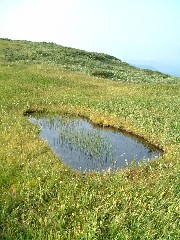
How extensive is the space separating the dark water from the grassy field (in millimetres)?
897

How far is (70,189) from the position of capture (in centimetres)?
1240

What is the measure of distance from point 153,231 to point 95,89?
26.8 meters

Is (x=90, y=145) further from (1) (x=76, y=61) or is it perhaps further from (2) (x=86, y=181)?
(1) (x=76, y=61)

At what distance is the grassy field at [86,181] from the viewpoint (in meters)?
9.90

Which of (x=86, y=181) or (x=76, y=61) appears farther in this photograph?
(x=76, y=61)

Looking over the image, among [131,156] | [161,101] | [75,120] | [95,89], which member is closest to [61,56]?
[95,89]

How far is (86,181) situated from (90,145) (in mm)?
5654

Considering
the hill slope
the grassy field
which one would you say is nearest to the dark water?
the grassy field

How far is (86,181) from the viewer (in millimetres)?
13680

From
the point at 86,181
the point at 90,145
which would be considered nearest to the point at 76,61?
the point at 90,145

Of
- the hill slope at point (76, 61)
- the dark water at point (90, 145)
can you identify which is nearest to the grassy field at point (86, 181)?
the dark water at point (90, 145)

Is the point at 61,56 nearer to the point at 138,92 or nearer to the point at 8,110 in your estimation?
the point at 138,92

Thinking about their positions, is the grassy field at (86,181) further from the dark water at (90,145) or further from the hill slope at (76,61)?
the hill slope at (76,61)

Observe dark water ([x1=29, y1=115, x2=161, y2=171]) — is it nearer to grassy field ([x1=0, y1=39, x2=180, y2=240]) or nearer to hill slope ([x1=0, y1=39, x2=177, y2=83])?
grassy field ([x1=0, y1=39, x2=180, y2=240])
